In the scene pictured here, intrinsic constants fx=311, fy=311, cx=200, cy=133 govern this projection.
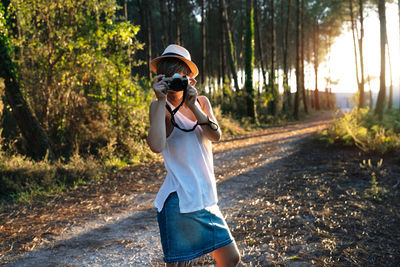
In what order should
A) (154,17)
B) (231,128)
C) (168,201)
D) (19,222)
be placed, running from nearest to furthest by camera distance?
(168,201), (19,222), (231,128), (154,17)

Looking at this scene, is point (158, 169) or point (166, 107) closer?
point (166, 107)

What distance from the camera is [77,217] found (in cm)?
477

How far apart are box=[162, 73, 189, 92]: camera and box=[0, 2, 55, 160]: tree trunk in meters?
5.98

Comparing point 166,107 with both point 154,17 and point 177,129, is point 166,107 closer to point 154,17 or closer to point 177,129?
point 177,129

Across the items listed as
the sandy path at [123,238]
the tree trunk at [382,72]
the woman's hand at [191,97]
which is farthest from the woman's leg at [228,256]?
the tree trunk at [382,72]

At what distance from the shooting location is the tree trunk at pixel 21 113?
6.66 meters

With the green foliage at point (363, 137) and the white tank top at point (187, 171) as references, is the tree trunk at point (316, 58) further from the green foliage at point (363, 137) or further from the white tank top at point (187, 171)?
the white tank top at point (187, 171)

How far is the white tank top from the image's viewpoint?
6.27 ft

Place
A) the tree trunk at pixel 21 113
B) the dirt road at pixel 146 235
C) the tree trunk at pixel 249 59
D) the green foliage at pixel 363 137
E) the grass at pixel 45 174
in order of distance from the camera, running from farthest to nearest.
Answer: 1. the tree trunk at pixel 249 59
2. the green foliage at pixel 363 137
3. the tree trunk at pixel 21 113
4. the grass at pixel 45 174
5. the dirt road at pixel 146 235

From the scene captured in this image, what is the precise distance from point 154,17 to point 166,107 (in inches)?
1247

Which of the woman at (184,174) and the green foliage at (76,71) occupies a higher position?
the green foliage at (76,71)

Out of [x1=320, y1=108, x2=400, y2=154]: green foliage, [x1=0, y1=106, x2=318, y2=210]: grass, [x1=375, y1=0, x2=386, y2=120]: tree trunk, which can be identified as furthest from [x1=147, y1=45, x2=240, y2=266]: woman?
[x1=375, y1=0, x2=386, y2=120]: tree trunk

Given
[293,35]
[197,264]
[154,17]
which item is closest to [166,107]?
[197,264]

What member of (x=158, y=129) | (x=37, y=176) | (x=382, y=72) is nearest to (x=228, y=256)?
(x=158, y=129)
